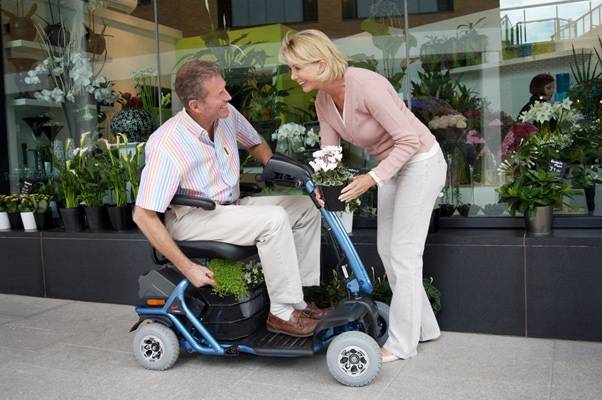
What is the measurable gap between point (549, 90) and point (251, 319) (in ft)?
6.79

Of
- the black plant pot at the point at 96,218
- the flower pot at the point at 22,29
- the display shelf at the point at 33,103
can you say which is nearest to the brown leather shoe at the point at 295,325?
the black plant pot at the point at 96,218

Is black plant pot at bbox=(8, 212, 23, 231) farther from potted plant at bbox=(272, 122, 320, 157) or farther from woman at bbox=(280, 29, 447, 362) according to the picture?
woman at bbox=(280, 29, 447, 362)

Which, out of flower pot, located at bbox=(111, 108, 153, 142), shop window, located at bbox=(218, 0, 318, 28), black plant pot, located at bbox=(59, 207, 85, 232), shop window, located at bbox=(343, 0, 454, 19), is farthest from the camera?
flower pot, located at bbox=(111, 108, 153, 142)

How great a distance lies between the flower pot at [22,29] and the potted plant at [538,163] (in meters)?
3.40

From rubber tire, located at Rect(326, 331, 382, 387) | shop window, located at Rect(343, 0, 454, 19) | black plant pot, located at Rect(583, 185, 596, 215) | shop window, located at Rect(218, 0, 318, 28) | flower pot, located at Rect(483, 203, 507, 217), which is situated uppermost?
shop window, located at Rect(218, 0, 318, 28)

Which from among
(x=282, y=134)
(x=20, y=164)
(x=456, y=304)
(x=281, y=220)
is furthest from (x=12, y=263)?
(x=456, y=304)

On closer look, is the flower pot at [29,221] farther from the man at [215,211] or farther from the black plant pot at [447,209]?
the black plant pot at [447,209]

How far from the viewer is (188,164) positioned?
9.21 ft

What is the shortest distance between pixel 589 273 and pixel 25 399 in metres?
2.38

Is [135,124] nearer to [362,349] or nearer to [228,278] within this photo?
[228,278]

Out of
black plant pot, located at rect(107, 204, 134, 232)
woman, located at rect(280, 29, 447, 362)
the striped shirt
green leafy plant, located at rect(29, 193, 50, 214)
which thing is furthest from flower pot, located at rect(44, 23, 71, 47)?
woman, located at rect(280, 29, 447, 362)

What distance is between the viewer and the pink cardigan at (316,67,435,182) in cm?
268

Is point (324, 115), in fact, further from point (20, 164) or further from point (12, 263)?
point (20, 164)

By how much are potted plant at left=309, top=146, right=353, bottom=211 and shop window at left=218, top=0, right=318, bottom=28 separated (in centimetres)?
189
